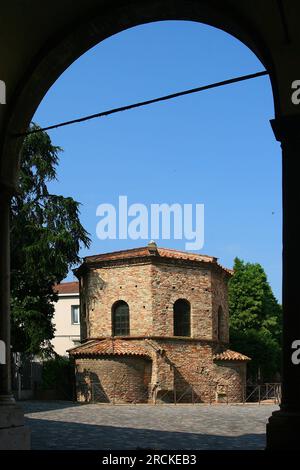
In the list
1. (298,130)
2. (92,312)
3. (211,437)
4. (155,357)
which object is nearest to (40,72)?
(298,130)

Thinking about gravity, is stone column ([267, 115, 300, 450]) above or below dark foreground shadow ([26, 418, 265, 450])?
above

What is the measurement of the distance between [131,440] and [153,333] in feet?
62.4

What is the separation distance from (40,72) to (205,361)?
24571 mm

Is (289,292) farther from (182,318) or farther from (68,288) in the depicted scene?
(68,288)

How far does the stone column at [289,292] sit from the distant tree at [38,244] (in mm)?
20696

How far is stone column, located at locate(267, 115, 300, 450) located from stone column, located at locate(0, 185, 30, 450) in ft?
9.64

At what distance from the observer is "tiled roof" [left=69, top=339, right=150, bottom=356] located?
93.5 ft

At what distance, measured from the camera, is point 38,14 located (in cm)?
727

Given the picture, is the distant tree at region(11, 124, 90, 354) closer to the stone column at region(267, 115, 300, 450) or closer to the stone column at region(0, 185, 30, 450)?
the stone column at region(0, 185, 30, 450)

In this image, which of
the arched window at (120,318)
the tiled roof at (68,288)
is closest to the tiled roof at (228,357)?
the arched window at (120,318)

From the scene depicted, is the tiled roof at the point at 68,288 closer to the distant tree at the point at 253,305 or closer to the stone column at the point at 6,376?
the distant tree at the point at 253,305

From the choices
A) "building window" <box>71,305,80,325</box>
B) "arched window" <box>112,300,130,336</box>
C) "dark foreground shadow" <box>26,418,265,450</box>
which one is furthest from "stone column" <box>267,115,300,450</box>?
"building window" <box>71,305,80,325</box>

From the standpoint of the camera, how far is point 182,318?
30.8 meters

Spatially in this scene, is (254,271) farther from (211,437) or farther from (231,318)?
(211,437)
